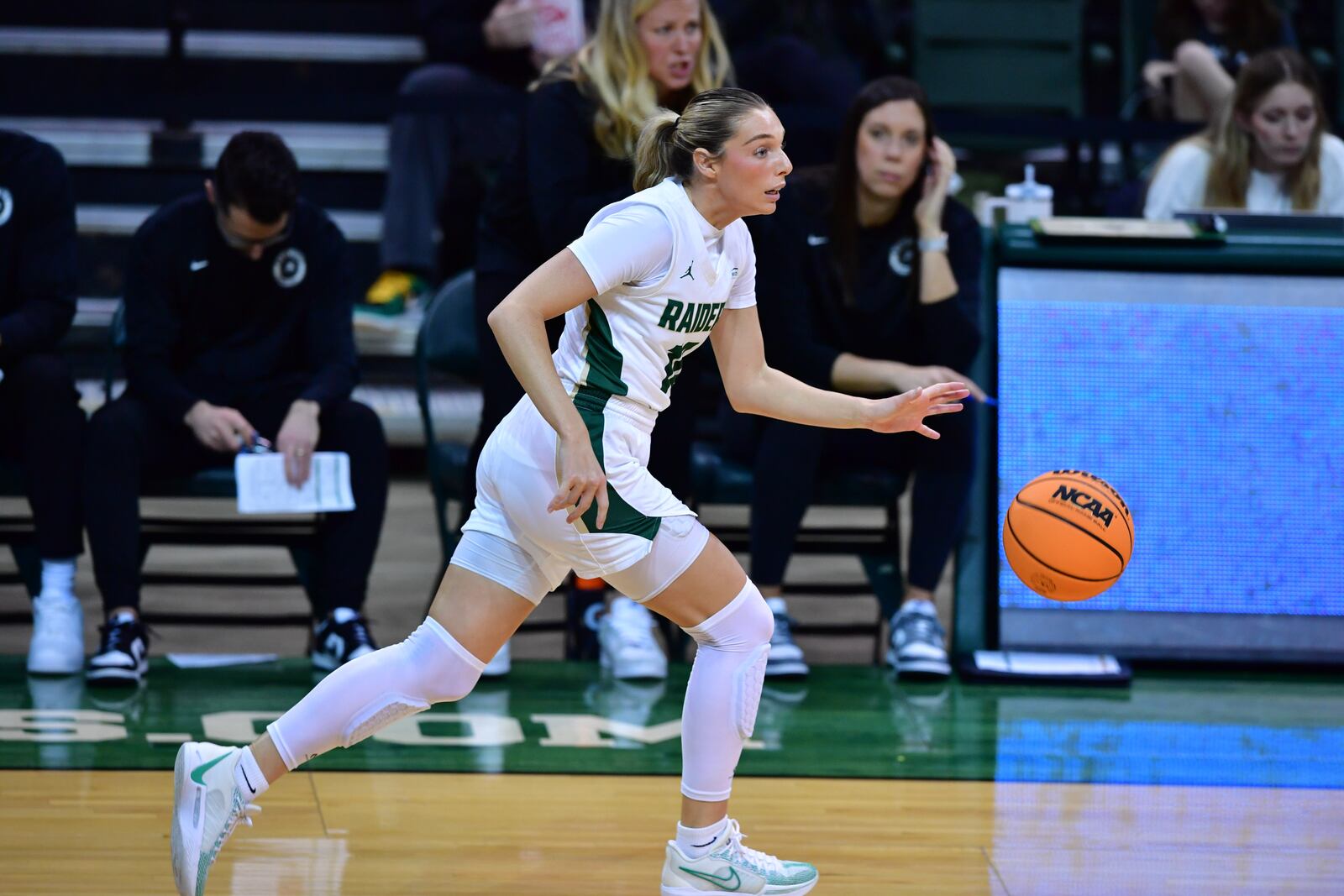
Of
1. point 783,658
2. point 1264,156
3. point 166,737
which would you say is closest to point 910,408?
point 783,658

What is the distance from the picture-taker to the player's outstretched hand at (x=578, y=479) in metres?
2.84

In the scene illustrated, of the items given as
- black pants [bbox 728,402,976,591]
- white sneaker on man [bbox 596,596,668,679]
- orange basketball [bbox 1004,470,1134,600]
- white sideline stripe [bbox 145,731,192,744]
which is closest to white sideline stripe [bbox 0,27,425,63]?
black pants [bbox 728,402,976,591]

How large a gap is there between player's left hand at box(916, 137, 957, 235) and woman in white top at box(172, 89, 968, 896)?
1.88 meters

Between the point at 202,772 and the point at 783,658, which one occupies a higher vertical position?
the point at 202,772

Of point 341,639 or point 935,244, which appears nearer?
point 341,639

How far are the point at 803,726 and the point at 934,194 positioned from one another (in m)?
1.59

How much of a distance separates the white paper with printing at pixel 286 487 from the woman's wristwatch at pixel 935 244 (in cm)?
173

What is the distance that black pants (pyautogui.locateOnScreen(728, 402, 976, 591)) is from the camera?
480cm

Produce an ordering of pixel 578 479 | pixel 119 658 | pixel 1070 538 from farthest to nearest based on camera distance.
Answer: pixel 119 658
pixel 1070 538
pixel 578 479

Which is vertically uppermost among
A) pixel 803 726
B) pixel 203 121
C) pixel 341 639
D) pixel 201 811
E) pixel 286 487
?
pixel 203 121

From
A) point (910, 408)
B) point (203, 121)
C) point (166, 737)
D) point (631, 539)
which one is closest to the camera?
point (631, 539)

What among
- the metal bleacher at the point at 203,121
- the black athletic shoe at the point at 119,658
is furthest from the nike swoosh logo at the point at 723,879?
the metal bleacher at the point at 203,121

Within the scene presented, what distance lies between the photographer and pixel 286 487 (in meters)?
4.62

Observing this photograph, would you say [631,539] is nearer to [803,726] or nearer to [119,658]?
[803,726]
